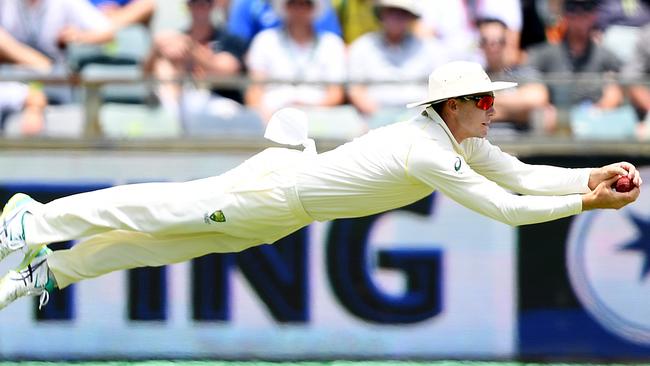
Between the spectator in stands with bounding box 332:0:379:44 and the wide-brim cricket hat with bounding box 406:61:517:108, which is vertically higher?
the spectator in stands with bounding box 332:0:379:44

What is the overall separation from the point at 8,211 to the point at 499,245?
3385mm

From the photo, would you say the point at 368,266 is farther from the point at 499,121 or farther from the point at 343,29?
the point at 343,29

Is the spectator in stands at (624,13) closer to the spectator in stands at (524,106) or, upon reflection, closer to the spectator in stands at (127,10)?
the spectator in stands at (524,106)

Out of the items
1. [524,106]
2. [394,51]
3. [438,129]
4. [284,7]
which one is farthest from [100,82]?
[438,129]

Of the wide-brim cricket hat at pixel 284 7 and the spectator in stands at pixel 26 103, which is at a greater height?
the wide-brim cricket hat at pixel 284 7

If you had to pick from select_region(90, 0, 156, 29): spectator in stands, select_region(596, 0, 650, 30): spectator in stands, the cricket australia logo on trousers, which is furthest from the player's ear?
select_region(90, 0, 156, 29): spectator in stands

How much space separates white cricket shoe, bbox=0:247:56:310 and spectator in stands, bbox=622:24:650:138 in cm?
390

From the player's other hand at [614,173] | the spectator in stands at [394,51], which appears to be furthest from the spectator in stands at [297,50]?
the player's other hand at [614,173]

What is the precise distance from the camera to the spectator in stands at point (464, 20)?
33.0ft

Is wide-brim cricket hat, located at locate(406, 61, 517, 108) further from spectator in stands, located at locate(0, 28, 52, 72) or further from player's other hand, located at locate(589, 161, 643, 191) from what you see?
spectator in stands, located at locate(0, 28, 52, 72)

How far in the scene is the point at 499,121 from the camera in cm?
916

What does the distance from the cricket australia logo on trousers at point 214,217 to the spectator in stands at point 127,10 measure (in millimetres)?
3816

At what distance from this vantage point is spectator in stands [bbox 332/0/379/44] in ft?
33.4

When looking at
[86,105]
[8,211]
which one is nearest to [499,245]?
[86,105]
